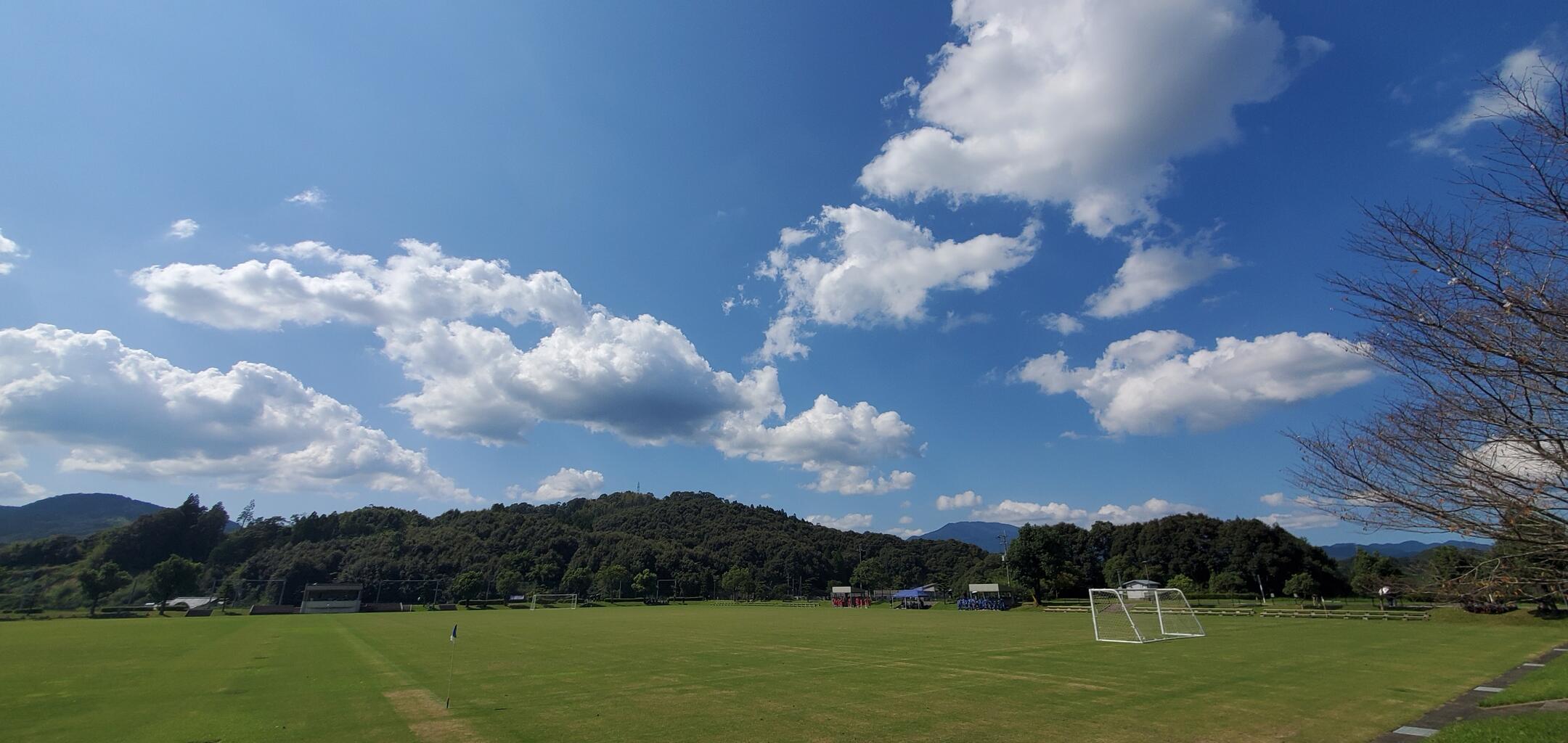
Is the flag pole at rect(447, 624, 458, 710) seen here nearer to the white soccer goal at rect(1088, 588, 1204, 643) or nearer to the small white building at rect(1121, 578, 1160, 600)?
the white soccer goal at rect(1088, 588, 1204, 643)

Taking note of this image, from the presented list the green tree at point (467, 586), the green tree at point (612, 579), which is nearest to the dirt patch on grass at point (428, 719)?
the green tree at point (467, 586)

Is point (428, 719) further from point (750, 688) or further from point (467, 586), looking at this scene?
point (467, 586)

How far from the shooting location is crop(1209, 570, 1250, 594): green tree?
80438 mm

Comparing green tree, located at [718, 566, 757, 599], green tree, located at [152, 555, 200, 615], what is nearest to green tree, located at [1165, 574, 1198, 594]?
green tree, located at [718, 566, 757, 599]

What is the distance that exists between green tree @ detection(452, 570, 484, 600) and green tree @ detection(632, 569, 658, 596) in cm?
2767

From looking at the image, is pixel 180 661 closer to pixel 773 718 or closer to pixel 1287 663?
pixel 773 718

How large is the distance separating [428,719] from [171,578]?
124 meters

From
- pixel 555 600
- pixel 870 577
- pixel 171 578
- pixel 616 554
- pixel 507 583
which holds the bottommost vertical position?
pixel 555 600

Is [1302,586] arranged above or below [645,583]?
above

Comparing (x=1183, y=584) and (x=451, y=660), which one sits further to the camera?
(x=1183, y=584)

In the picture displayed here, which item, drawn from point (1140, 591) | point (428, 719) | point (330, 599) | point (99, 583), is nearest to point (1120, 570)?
point (1140, 591)

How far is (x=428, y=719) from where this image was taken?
12.4 metres

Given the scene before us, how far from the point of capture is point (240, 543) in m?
155

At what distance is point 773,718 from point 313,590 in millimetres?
Answer: 121394
